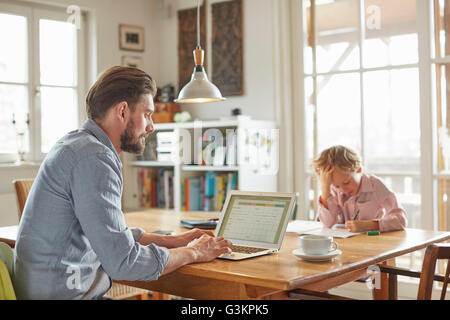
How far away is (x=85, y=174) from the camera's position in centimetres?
164

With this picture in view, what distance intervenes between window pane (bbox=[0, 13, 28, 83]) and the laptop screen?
2.53 meters

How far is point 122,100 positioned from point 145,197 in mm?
2859

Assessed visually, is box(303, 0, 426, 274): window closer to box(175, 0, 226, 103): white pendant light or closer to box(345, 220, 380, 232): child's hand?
box(345, 220, 380, 232): child's hand

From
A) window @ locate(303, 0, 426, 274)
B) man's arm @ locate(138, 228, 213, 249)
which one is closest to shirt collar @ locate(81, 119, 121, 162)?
man's arm @ locate(138, 228, 213, 249)

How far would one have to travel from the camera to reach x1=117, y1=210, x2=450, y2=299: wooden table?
5.45 ft

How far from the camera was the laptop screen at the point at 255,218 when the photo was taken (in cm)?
209

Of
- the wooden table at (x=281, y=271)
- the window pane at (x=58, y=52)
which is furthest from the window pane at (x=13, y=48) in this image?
the wooden table at (x=281, y=271)

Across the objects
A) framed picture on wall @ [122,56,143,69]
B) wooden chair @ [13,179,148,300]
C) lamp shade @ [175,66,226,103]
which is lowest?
wooden chair @ [13,179,148,300]

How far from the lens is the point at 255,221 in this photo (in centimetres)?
215

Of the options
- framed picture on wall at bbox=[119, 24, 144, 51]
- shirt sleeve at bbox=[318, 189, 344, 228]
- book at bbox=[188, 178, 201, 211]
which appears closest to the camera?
shirt sleeve at bbox=[318, 189, 344, 228]

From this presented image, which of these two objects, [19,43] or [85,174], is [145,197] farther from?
[85,174]

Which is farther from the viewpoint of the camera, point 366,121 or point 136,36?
point 136,36

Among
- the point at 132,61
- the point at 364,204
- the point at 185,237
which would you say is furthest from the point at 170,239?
the point at 132,61
